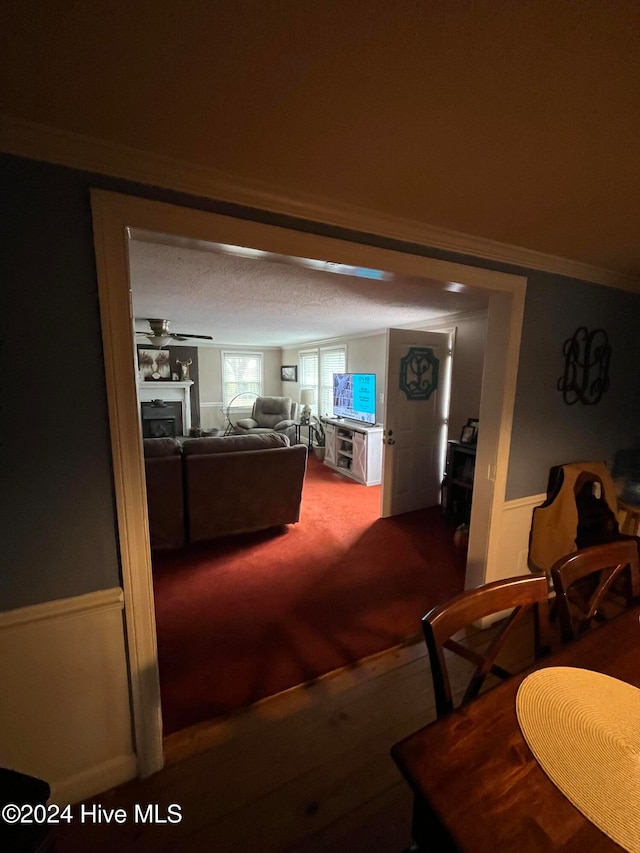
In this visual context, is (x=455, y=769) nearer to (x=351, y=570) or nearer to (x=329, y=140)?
(x=329, y=140)

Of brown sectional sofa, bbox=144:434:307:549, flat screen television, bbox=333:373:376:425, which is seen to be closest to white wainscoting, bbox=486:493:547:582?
brown sectional sofa, bbox=144:434:307:549

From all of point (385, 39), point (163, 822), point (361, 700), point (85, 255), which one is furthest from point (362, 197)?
point (163, 822)

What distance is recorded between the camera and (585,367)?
2188 mm

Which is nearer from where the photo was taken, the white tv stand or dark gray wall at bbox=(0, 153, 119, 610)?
dark gray wall at bbox=(0, 153, 119, 610)

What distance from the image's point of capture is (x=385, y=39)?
679 mm

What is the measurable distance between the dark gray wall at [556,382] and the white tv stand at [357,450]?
2.60 meters

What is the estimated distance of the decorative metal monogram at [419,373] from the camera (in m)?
3.57

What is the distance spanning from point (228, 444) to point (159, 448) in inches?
22.0

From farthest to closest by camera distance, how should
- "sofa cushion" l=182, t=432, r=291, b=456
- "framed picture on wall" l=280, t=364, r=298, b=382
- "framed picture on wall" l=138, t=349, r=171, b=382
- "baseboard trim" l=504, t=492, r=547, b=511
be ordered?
"framed picture on wall" l=280, t=364, r=298, b=382 < "framed picture on wall" l=138, t=349, r=171, b=382 < "sofa cushion" l=182, t=432, r=291, b=456 < "baseboard trim" l=504, t=492, r=547, b=511

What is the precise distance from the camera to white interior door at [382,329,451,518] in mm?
3496

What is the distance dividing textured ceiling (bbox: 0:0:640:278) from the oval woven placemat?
4.69 feet

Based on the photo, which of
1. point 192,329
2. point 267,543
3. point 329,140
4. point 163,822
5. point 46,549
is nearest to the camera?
point 329,140

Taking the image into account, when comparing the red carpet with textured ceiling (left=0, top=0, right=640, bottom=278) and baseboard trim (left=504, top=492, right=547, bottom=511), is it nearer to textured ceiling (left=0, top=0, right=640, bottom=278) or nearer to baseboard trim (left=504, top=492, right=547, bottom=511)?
baseboard trim (left=504, top=492, right=547, bottom=511)

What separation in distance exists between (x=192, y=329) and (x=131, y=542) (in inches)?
196
